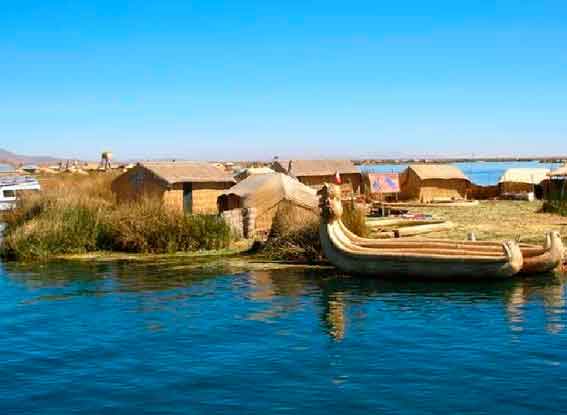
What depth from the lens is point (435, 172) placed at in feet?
147

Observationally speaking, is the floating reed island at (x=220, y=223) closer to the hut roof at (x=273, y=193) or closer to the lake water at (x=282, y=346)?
the hut roof at (x=273, y=193)

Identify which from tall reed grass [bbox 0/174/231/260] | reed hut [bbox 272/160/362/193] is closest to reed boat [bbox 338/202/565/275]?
tall reed grass [bbox 0/174/231/260]

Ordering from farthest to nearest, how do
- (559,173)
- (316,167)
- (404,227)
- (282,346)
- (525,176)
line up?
(525,176) < (316,167) < (559,173) < (404,227) < (282,346)

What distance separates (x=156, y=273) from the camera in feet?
64.5

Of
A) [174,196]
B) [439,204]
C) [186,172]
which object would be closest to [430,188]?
[439,204]

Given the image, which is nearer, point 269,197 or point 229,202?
point 269,197

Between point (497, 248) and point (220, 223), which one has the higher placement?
point (220, 223)

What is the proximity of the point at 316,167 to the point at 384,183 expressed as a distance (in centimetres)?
432

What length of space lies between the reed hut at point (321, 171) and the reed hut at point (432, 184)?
9.53 ft

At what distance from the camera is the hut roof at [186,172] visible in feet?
98.2

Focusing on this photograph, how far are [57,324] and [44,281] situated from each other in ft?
16.4

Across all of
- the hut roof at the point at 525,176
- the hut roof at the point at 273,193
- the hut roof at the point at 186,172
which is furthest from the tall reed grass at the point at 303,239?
the hut roof at the point at 525,176

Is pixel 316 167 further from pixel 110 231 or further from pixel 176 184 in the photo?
pixel 110 231

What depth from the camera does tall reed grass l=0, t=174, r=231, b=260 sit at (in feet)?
75.6
